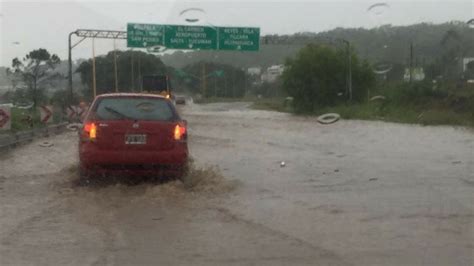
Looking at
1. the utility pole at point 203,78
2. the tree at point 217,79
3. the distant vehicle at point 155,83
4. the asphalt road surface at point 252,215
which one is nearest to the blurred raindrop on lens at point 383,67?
the distant vehicle at point 155,83

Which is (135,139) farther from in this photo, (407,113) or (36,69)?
(407,113)

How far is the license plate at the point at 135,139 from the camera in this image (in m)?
10.4

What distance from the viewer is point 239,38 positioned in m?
40.9

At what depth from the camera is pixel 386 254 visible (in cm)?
654

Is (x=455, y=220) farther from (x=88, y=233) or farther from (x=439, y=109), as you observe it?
(x=439, y=109)

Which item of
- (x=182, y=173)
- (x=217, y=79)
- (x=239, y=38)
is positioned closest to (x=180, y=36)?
(x=239, y=38)

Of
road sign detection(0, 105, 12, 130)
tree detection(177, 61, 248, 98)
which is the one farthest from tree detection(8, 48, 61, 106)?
tree detection(177, 61, 248, 98)

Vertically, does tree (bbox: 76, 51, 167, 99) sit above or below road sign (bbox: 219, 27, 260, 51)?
below

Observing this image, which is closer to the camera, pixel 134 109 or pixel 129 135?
pixel 129 135

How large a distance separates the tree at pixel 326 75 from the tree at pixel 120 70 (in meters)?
12.4

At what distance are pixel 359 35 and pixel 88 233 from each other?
55.3 m

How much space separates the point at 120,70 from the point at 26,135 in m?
31.8

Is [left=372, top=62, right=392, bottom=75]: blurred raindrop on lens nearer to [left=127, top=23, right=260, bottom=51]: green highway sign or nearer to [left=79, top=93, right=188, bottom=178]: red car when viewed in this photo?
[left=127, top=23, right=260, bottom=51]: green highway sign

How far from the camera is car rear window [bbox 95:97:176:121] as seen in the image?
414 inches
